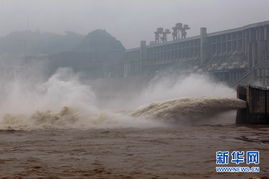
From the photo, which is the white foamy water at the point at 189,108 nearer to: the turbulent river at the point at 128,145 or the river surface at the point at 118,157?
the turbulent river at the point at 128,145

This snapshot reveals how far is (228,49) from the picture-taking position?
73.1m

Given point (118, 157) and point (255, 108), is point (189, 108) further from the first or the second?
point (118, 157)

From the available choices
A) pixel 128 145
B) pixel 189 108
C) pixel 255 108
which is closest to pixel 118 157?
pixel 128 145

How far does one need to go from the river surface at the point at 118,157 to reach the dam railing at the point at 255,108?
Result: 10440 mm

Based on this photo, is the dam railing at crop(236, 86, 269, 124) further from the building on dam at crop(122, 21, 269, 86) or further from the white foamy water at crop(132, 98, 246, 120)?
the building on dam at crop(122, 21, 269, 86)

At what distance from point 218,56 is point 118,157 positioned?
214 ft

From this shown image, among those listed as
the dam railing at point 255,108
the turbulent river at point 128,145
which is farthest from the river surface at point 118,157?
the dam railing at point 255,108

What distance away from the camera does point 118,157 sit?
1165cm

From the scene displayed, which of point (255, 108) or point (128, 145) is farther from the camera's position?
point (255, 108)

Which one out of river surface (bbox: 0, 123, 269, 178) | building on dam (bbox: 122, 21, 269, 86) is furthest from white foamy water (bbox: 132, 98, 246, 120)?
building on dam (bbox: 122, 21, 269, 86)

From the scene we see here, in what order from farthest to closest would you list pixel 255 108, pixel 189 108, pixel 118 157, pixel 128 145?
pixel 255 108
pixel 189 108
pixel 128 145
pixel 118 157

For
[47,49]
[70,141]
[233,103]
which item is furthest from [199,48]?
[47,49]

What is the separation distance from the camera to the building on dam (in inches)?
2516

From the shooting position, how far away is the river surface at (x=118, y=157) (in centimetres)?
926
